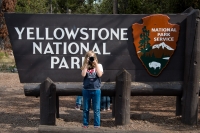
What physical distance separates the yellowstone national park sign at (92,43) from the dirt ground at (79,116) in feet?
3.24

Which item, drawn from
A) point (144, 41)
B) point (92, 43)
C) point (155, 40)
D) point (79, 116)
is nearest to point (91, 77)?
point (92, 43)

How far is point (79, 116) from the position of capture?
336 inches

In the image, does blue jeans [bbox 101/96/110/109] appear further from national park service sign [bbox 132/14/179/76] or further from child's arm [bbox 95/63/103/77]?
child's arm [bbox 95/63/103/77]

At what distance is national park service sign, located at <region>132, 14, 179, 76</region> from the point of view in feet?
22.8

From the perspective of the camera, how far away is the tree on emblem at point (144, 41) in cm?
696

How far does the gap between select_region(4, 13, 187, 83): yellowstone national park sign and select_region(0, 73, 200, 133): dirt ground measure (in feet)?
3.24

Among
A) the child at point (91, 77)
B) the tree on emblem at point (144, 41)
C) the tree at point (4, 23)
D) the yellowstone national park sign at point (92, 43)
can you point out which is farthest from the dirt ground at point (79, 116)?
the tree at point (4, 23)

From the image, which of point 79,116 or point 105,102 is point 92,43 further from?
point 105,102

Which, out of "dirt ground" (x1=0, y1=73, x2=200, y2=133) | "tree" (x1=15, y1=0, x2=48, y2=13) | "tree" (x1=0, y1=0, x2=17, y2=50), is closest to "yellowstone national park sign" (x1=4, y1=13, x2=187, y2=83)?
"dirt ground" (x1=0, y1=73, x2=200, y2=133)

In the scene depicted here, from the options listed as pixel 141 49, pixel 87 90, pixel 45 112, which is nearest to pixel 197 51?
pixel 141 49

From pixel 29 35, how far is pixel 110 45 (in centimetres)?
154

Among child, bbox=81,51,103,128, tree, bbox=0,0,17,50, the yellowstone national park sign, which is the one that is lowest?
child, bbox=81,51,103,128

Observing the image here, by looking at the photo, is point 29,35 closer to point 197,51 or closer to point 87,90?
point 87,90

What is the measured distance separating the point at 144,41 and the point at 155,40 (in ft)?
0.69
